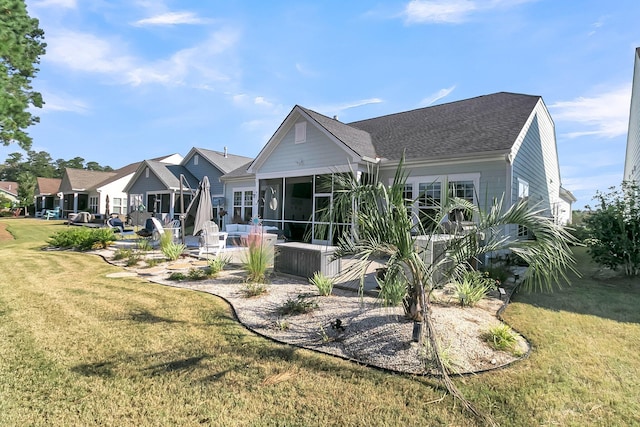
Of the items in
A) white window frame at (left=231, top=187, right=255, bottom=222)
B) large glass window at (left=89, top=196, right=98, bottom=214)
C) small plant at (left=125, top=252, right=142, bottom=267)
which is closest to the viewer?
small plant at (left=125, top=252, right=142, bottom=267)

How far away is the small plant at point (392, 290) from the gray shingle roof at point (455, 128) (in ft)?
16.8

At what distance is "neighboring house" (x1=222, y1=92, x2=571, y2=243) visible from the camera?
9.86 m

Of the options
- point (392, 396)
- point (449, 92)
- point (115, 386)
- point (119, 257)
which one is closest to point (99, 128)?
point (119, 257)

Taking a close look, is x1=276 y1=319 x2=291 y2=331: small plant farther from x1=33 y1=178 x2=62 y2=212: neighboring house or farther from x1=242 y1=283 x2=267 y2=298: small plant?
x1=33 y1=178 x2=62 y2=212: neighboring house

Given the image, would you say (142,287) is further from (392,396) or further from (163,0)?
(163,0)

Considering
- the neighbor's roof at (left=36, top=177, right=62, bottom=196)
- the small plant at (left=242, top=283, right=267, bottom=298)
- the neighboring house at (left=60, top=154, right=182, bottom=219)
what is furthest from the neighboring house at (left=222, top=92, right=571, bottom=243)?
the neighbor's roof at (left=36, top=177, right=62, bottom=196)

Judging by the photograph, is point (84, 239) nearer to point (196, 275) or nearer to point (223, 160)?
point (196, 275)

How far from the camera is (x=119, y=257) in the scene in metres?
10.2

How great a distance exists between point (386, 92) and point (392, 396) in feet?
40.6

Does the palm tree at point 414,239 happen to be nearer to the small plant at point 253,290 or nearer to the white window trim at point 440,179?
the small plant at point 253,290

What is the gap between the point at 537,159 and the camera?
1334 cm

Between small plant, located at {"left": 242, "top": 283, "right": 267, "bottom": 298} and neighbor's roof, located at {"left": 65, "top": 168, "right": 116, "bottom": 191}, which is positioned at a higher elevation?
neighbor's roof, located at {"left": 65, "top": 168, "right": 116, "bottom": 191}

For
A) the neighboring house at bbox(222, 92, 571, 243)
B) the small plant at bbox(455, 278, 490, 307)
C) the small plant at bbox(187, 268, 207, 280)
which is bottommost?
the small plant at bbox(187, 268, 207, 280)

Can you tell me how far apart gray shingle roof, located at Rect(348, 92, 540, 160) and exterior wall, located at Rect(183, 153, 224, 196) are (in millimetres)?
11135
